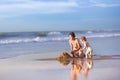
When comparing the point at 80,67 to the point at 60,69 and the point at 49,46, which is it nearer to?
the point at 60,69

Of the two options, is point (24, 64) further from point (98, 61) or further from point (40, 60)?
point (98, 61)

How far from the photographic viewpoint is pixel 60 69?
316 inches

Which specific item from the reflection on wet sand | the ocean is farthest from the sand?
the ocean

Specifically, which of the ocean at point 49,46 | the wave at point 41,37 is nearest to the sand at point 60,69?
the ocean at point 49,46

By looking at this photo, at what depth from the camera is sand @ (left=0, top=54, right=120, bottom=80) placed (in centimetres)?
701

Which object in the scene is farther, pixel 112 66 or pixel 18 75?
pixel 112 66

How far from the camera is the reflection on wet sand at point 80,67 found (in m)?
7.19

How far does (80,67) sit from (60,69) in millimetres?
403

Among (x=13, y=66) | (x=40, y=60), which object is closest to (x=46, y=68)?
(x=13, y=66)

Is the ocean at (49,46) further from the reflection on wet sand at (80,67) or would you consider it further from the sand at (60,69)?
the reflection on wet sand at (80,67)

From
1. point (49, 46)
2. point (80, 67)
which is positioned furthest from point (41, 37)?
point (80, 67)

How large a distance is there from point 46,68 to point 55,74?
3.08 ft

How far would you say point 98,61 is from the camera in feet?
30.7

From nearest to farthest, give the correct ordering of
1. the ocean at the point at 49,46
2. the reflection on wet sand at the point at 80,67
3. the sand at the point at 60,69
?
the sand at the point at 60,69, the reflection on wet sand at the point at 80,67, the ocean at the point at 49,46
